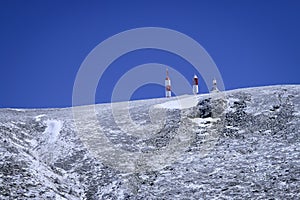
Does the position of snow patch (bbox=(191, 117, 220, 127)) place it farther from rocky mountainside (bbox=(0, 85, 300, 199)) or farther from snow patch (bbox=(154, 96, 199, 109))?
Result: snow patch (bbox=(154, 96, 199, 109))

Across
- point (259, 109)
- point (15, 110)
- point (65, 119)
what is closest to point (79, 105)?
point (15, 110)

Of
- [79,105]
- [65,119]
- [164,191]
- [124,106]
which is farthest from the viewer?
[79,105]

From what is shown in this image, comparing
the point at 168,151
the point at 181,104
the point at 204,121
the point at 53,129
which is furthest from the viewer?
the point at 181,104

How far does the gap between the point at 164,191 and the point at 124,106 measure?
20559 millimetres

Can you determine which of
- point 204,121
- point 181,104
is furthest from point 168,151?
point 181,104

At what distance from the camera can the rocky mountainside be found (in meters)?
18.9

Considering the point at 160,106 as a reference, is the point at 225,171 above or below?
below

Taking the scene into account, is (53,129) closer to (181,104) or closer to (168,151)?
(168,151)

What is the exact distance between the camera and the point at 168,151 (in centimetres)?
2498

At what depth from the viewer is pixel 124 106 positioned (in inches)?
1545

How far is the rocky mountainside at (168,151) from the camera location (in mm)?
18922

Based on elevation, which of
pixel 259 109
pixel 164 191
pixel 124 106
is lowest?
pixel 164 191

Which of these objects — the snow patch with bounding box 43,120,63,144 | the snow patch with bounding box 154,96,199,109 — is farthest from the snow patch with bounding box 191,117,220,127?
the snow patch with bounding box 43,120,63,144

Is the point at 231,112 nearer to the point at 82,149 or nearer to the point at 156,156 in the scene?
the point at 156,156
